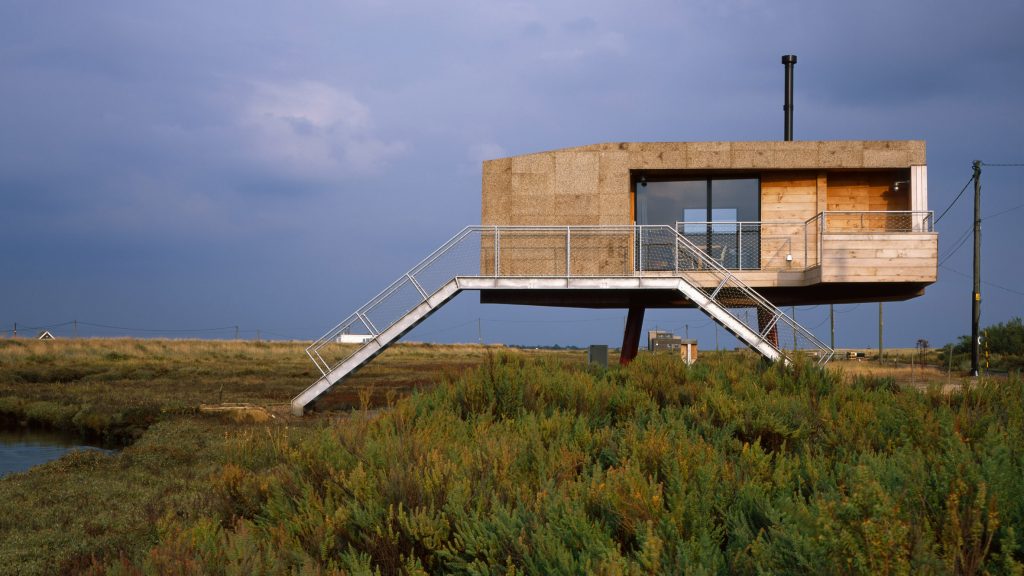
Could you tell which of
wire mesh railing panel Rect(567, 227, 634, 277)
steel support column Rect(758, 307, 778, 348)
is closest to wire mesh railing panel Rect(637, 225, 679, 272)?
wire mesh railing panel Rect(567, 227, 634, 277)

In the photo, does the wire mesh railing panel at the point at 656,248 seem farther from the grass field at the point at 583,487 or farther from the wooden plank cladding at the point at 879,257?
the grass field at the point at 583,487

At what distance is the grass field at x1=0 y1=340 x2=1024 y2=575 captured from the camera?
448 cm

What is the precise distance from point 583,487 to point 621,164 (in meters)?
16.4

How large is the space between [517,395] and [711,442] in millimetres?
3351

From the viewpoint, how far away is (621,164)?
69.1 ft

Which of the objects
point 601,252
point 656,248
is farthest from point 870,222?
point 601,252

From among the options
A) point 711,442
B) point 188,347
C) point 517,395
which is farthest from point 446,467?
point 188,347

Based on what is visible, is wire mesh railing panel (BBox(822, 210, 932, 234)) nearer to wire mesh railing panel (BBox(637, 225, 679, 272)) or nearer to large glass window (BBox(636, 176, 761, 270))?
large glass window (BBox(636, 176, 761, 270))

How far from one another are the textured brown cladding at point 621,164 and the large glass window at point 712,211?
39.9 inches

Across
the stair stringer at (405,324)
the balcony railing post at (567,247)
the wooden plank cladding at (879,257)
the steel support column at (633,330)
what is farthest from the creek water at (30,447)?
the wooden plank cladding at (879,257)

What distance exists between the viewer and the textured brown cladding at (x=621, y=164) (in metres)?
21.0

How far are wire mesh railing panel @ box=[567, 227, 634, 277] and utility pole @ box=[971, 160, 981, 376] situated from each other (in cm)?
2221

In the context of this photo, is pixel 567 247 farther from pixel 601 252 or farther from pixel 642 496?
pixel 642 496

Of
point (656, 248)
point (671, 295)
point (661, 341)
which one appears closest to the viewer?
point (656, 248)
